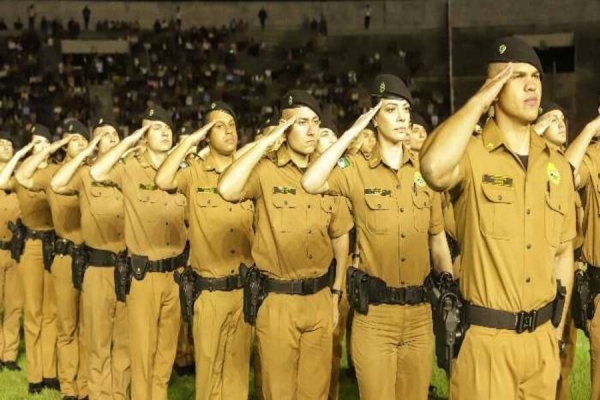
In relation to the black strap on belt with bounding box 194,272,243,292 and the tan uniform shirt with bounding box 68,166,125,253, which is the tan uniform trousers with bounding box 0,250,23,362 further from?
the black strap on belt with bounding box 194,272,243,292

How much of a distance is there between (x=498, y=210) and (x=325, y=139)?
3427 millimetres

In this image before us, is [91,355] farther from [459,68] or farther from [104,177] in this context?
[459,68]

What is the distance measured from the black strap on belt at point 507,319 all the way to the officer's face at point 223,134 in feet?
9.31

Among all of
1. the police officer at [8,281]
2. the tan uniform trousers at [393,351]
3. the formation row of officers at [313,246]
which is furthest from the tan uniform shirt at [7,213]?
the tan uniform trousers at [393,351]

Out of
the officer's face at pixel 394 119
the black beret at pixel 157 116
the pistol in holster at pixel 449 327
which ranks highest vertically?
the black beret at pixel 157 116

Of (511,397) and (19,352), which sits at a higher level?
(511,397)

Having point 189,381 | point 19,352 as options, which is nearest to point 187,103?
point 19,352

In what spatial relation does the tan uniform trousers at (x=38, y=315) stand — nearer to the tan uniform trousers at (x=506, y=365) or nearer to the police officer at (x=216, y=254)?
the police officer at (x=216, y=254)

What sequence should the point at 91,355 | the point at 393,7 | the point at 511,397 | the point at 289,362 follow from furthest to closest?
the point at 393,7 < the point at 91,355 < the point at 289,362 < the point at 511,397

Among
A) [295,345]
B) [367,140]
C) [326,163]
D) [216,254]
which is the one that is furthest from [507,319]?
[367,140]

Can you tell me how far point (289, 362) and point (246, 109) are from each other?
61.6ft

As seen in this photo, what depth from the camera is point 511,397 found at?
11.6 feet

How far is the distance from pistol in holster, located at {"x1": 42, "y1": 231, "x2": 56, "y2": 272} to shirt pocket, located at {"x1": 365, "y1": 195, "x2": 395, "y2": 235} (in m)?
4.08

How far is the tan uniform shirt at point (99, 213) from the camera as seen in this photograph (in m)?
6.86
